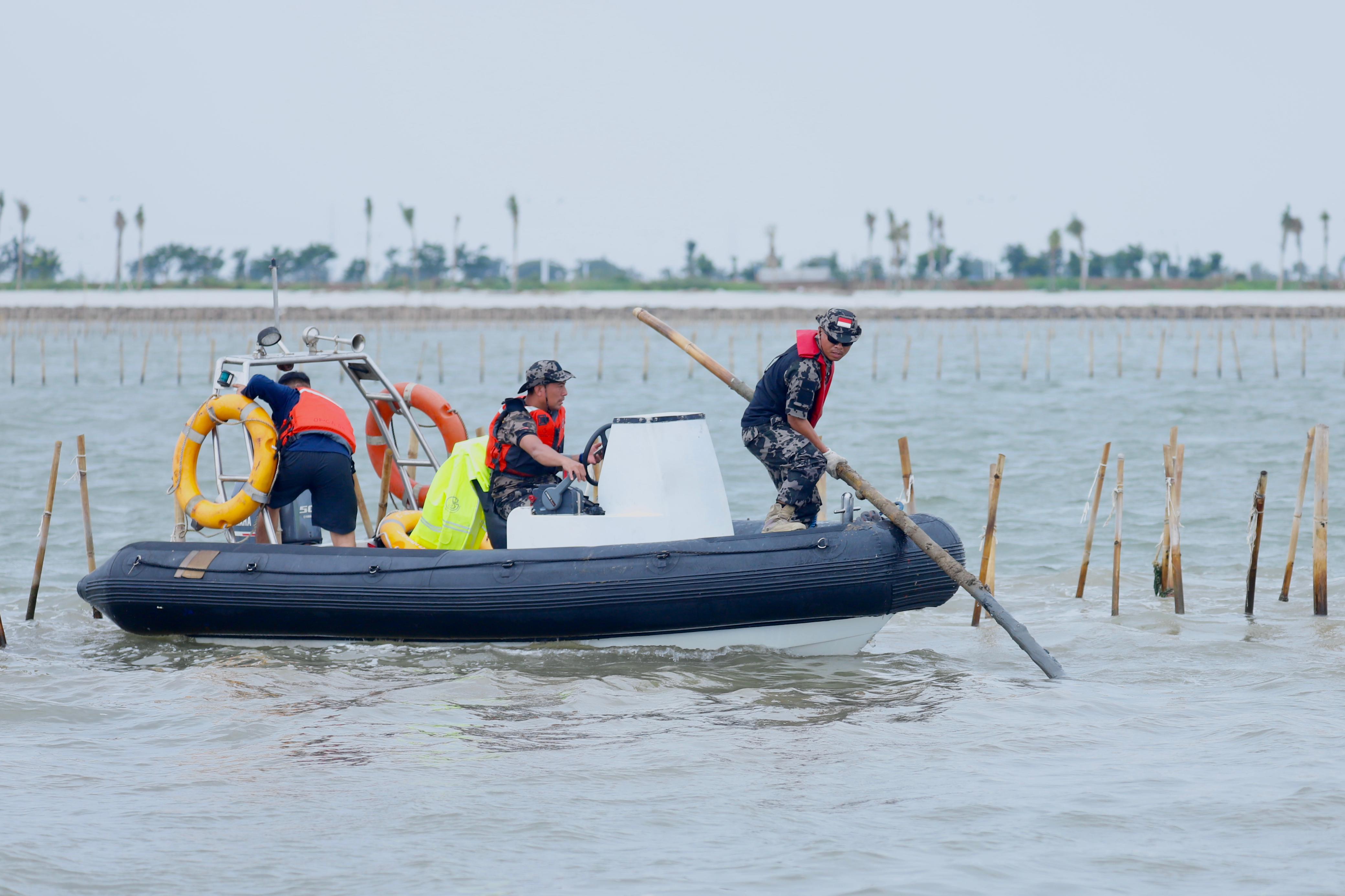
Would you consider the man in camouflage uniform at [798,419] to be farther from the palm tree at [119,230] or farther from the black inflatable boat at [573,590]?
the palm tree at [119,230]

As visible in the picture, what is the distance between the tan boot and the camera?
7723 millimetres

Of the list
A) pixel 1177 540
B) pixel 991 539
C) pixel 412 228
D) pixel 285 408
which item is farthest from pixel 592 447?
pixel 412 228

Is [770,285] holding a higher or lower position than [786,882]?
higher

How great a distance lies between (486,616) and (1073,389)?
2887cm

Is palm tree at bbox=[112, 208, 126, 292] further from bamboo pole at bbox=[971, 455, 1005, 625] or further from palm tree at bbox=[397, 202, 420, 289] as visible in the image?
bamboo pole at bbox=[971, 455, 1005, 625]

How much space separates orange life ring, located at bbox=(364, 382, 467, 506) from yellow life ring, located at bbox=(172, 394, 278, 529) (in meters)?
1.03

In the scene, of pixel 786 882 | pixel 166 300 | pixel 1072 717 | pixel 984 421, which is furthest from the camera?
pixel 166 300

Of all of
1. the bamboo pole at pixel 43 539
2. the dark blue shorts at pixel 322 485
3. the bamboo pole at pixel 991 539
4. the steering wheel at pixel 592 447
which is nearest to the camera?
the steering wheel at pixel 592 447

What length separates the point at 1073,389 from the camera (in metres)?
34.3

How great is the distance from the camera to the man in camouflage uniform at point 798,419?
24.0 ft

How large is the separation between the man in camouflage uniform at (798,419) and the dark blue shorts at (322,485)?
2510 millimetres

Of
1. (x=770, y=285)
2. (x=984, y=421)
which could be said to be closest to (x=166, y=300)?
(x=770, y=285)

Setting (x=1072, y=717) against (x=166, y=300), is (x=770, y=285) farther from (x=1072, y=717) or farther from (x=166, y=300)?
(x=1072, y=717)

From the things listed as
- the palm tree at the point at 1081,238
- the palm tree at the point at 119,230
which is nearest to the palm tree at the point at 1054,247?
the palm tree at the point at 1081,238
